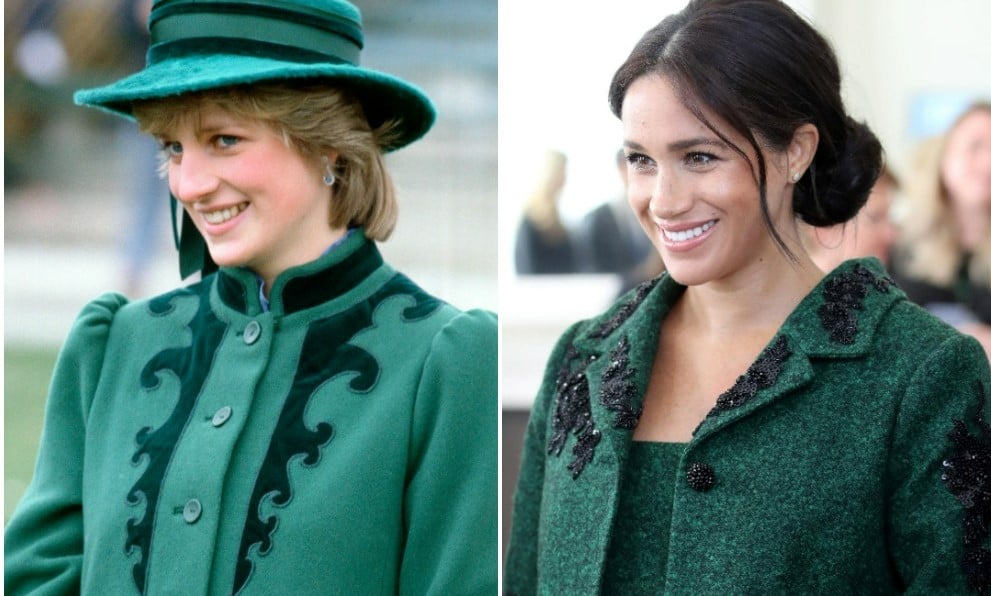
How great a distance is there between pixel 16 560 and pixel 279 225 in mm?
679

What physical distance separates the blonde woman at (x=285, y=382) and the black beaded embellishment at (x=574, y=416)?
19 centimetres

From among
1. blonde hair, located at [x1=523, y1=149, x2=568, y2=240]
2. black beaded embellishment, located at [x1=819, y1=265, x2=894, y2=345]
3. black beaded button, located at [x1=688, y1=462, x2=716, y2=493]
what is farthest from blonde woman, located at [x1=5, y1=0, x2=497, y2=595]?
blonde hair, located at [x1=523, y1=149, x2=568, y2=240]

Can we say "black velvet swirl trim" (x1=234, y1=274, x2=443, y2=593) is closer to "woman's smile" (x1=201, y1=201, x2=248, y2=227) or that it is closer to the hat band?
"woman's smile" (x1=201, y1=201, x2=248, y2=227)

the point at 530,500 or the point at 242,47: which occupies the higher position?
the point at 242,47

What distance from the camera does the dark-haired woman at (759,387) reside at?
188 centimetres

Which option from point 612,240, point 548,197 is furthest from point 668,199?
point 612,240

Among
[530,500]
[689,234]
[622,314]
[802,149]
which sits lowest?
[530,500]

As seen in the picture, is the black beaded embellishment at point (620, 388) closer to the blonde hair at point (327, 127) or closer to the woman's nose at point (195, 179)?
the blonde hair at point (327, 127)

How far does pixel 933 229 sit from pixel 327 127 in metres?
3.10

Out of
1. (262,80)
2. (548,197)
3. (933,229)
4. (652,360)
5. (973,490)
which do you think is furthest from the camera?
(548,197)

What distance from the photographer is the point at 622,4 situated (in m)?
4.40

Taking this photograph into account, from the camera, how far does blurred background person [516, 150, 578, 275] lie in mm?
5352

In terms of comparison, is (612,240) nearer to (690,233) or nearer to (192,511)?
(690,233)

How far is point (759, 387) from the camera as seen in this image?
1979 millimetres
